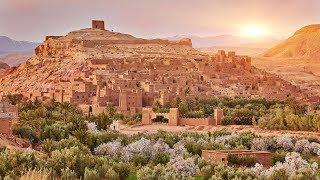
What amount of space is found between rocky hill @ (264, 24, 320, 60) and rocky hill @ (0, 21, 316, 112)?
41254mm

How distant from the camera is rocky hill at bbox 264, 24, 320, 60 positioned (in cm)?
10912

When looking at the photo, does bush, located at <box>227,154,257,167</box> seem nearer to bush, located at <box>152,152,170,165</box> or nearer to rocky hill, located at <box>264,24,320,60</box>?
bush, located at <box>152,152,170,165</box>

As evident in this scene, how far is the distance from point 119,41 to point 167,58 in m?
8.36

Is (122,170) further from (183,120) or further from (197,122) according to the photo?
(183,120)

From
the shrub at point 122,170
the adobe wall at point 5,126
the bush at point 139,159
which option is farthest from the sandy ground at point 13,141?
the shrub at point 122,170

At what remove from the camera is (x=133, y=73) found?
54281 millimetres

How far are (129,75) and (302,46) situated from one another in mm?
67482

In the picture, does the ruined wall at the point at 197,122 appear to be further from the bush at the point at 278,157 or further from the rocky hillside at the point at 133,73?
the bush at the point at 278,157

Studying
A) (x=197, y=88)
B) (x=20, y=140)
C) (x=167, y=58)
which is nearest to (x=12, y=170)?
(x=20, y=140)

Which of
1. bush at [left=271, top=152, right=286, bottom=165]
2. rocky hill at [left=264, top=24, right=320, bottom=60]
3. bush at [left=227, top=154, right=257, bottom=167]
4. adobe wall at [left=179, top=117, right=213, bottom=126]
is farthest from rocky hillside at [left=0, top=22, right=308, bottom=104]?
rocky hill at [left=264, top=24, right=320, bottom=60]

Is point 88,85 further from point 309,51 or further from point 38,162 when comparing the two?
point 309,51

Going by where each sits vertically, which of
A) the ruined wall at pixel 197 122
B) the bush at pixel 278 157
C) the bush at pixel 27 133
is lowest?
the ruined wall at pixel 197 122

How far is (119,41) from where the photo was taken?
2746 inches

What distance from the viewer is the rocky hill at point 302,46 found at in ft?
358
